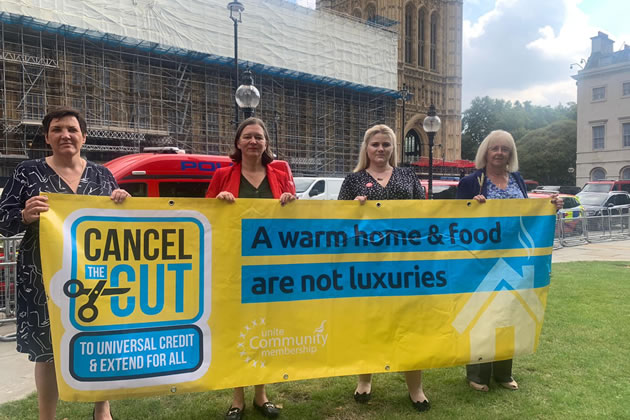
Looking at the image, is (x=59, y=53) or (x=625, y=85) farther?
(x=625, y=85)

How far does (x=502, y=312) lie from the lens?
11.3 ft

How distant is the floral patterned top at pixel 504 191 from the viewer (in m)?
3.71

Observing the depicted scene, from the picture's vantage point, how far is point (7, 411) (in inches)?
134

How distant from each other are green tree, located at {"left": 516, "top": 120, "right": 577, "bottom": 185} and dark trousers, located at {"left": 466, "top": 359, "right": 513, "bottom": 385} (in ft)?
214

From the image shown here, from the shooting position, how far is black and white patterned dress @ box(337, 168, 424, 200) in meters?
3.41

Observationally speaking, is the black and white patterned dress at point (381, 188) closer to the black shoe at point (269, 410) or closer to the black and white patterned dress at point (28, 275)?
the black shoe at point (269, 410)

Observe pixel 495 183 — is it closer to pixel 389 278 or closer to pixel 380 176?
pixel 380 176

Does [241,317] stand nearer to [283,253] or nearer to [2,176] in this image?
[283,253]

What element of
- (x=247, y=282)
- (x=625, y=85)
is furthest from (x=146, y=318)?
(x=625, y=85)

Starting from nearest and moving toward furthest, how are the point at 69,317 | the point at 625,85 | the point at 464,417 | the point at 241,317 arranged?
the point at 69,317 → the point at 241,317 → the point at 464,417 → the point at 625,85

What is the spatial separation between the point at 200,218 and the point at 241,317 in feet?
2.24

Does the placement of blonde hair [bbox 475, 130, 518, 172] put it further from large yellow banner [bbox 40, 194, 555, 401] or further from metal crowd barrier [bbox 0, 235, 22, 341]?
metal crowd barrier [bbox 0, 235, 22, 341]

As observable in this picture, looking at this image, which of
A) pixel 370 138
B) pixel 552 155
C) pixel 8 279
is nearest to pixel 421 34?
pixel 552 155

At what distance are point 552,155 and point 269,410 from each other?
68913 millimetres
